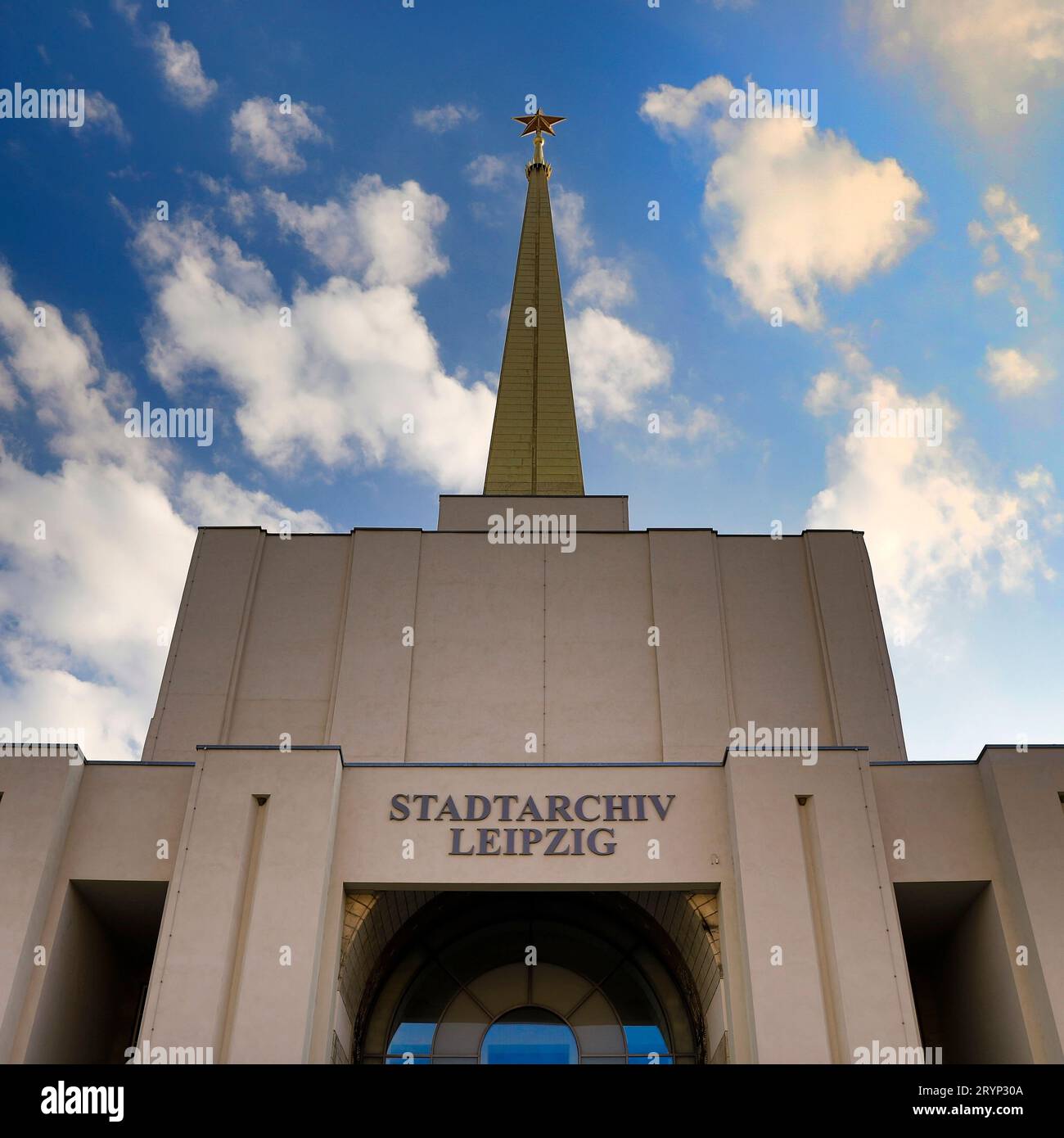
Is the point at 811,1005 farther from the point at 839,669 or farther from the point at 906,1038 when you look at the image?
the point at 839,669

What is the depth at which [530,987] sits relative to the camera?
63.9ft

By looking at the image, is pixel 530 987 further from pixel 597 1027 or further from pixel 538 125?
pixel 538 125

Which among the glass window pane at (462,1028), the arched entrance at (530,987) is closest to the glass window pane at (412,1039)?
the arched entrance at (530,987)

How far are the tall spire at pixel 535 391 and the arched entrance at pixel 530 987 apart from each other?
12.7m

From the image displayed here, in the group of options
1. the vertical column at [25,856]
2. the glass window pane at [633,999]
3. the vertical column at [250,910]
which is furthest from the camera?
the glass window pane at [633,999]

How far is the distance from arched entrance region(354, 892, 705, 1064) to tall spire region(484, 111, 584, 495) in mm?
12669

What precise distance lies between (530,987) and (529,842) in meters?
4.15

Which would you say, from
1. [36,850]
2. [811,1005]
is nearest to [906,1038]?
[811,1005]

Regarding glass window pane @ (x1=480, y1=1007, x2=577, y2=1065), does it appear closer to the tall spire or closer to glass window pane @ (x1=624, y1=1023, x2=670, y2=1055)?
glass window pane @ (x1=624, y1=1023, x2=670, y2=1055)

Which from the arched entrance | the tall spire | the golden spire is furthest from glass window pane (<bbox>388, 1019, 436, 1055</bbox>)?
the golden spire

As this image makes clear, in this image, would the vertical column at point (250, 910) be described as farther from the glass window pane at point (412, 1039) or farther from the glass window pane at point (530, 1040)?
the glass window pane at point (530, 1040)

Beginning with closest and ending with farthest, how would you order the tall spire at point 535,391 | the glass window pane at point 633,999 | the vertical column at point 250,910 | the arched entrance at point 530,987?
the vertical column at point 250,910 → the arched entrance at point 530,987 → the glass window pane at point 633,999 → the tall spire at point 535,391

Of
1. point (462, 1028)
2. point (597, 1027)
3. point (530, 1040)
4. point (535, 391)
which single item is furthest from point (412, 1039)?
point (535, 391)

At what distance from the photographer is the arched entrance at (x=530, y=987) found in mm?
18734
